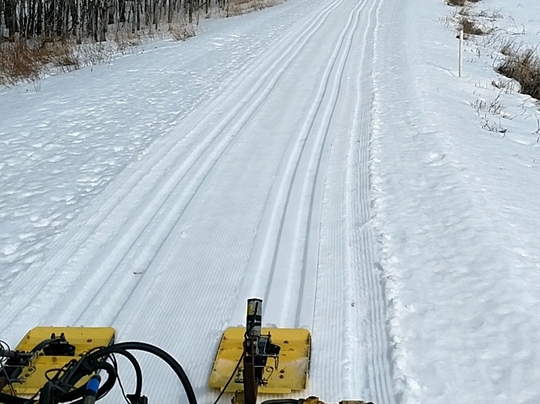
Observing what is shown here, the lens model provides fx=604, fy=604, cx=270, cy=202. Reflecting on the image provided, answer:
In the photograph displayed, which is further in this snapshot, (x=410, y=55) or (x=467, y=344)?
(x=410, y=55)

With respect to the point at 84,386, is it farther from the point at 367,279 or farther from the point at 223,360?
the point at 367,279

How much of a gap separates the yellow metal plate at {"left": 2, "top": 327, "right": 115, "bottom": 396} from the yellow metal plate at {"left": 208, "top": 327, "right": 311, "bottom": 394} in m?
0.70

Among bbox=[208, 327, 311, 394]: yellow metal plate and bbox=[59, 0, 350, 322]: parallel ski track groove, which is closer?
bbox=[208, 327, 311, 394]: yellow metal plate

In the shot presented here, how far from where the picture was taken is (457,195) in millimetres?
5527

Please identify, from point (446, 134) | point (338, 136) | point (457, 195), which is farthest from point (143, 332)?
point (446, 134)

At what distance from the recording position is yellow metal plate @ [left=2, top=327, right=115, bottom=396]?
125 inches

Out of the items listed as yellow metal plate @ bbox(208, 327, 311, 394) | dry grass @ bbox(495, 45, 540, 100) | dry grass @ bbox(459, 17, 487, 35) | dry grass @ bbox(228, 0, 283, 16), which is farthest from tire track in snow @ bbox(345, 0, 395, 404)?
dry grass @ bbox(228, 0, 283, 16)

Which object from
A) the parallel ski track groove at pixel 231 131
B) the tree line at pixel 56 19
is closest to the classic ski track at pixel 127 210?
the parallel ski track groove at pixel 231 131

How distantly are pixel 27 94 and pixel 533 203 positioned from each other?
8673mm

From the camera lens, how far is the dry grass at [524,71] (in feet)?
36.6

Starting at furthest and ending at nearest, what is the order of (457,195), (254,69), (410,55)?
(410,55) < (254,69) < (457,195)

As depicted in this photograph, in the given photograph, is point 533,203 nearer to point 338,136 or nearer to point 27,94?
point 338,136

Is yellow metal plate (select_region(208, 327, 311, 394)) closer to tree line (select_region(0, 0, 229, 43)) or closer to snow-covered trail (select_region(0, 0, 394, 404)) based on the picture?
snow-covered trail (select_region(0, 0, 394, 404))

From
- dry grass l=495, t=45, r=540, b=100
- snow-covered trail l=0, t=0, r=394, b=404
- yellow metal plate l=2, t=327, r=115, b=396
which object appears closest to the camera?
yellow metal plate l=2, t=327, r=115, b=396
